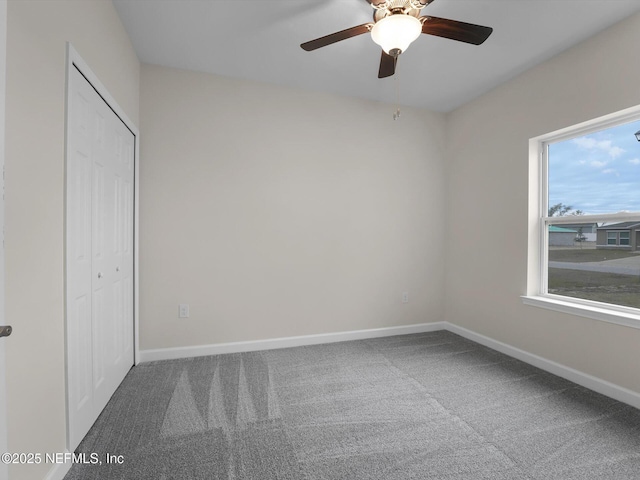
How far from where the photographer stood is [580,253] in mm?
2611

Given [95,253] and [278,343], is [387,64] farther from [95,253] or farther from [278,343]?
[278,343]

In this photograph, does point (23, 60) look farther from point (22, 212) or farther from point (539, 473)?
point (539, 473)

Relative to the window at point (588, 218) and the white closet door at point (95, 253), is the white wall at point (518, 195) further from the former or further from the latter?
the white closet door at point (95, 253)

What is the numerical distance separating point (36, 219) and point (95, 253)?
68 cm

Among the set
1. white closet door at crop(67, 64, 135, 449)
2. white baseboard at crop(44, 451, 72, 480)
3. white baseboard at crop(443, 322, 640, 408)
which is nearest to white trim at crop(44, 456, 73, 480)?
white baseboard at crop(44, 451, 72, 480)

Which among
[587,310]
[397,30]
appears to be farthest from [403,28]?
[587,310]

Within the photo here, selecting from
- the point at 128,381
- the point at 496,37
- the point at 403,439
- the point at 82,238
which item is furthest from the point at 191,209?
the point at 496,37

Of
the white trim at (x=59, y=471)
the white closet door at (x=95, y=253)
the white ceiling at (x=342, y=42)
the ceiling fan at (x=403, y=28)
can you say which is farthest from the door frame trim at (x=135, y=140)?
the ceiling fan at (x=403, y=28)

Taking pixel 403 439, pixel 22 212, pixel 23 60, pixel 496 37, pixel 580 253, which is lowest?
pixel 403 439

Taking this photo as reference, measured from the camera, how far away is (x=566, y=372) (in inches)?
98.6

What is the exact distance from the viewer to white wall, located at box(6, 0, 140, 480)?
1.12 m

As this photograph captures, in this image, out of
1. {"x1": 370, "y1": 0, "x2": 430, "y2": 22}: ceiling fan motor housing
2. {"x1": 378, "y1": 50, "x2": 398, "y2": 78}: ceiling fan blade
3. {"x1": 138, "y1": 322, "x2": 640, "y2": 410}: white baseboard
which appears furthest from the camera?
{"x1": 138, "y1": 322, "x2": 640, "y2": 410}: white baseboard

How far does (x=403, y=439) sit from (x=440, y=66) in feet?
9.73

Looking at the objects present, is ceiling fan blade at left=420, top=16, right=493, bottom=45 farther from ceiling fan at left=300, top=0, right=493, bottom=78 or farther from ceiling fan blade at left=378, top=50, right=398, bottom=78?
ceiling fan blade at left=378, top=50, right=398, bottom=78
